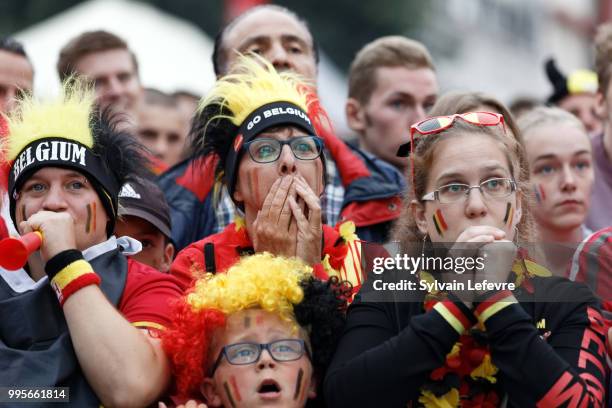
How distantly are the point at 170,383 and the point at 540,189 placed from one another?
2.47 meters

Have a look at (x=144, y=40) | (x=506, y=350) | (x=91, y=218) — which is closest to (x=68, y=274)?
(x=91, y=218)

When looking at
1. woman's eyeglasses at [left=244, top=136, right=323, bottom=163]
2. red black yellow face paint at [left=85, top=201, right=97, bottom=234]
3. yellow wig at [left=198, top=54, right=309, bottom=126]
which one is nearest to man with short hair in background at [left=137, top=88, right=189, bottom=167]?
yellow wig at [left=198, top=54, right=309, bottom=126]

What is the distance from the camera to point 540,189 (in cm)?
578

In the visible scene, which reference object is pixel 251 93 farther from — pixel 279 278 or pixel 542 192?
pixel 542 192

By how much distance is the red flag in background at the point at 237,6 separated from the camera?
16.6 metres

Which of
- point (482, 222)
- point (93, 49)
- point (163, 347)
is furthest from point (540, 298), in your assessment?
point (93, 49)

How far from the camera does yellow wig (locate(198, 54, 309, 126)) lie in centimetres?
484

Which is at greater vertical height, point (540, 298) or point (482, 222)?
point (482, 222)

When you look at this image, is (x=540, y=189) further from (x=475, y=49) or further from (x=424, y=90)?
(x=475, y=49)

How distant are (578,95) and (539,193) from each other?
6.09 ft

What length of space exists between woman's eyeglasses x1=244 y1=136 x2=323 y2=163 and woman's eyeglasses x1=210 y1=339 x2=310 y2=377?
975 mm

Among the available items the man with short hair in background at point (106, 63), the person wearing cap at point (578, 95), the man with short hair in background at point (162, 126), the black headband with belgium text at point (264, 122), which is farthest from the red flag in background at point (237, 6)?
the black headband with belgium text at point (264, 122)
